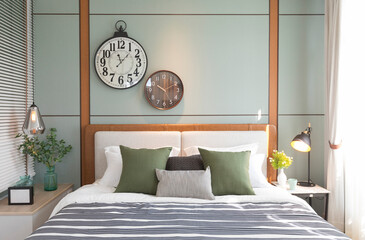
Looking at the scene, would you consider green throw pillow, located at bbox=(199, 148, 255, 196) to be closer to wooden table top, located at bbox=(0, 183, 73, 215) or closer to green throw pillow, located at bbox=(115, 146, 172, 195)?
green throw pillow, located at bbox=(115, 146, 172, 195)

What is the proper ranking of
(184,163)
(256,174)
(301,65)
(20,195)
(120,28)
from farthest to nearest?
(301,65)
(120,28)
(256,174)
(184,163)
(20,195)

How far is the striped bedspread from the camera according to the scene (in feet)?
5.80

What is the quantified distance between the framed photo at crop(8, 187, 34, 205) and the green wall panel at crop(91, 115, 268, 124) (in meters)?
1.05

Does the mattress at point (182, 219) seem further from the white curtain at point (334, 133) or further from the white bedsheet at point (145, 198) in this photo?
the white curtain at point (334, 133)

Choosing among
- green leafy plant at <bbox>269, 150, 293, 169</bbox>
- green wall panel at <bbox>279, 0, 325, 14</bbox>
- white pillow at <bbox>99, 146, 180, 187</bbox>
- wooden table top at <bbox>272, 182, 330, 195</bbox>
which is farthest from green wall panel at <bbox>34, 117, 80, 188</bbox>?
green wall panel at <bbox>279, 0, 325, 14</bbox>

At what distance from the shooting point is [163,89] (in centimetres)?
343

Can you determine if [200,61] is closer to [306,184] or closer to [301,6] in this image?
[301,6]

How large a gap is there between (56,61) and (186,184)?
2095 mm

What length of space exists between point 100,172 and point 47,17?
1.85 metres

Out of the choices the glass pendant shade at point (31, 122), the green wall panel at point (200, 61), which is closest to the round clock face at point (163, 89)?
the green wall panel at point (200, 61)

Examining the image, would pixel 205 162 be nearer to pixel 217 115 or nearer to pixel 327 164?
pixel 217 115

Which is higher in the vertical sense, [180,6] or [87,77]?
[180,6]

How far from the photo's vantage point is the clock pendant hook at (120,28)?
3.40 meters

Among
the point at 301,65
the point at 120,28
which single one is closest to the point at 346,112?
the point at 301,65
